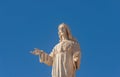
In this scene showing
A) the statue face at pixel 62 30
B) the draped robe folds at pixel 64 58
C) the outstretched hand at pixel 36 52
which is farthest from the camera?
the statue face at pixel 62 30

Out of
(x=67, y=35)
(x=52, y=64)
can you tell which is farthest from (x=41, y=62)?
(x=67, y=35)

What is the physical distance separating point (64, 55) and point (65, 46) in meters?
→ 0.52

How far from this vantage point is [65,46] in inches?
893

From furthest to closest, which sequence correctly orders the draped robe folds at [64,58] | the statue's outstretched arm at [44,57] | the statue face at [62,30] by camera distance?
the statue face at [62,30] < the statue's outstretched arm at [44,57] < the draped robe folds at [64,58]

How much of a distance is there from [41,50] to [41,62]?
644mm

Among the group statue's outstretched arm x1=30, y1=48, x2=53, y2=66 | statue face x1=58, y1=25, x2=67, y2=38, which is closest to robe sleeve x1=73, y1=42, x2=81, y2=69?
statue face x1=58, y1=25, x2=67, y2=38

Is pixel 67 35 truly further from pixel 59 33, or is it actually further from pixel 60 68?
pixel 60 68

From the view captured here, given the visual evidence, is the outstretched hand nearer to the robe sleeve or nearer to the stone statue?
the stone statue

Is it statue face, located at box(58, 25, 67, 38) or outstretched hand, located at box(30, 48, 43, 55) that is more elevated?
statue face, located at box(58, 25, 67, 38)

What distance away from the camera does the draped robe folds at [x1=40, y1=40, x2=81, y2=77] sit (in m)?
22.1

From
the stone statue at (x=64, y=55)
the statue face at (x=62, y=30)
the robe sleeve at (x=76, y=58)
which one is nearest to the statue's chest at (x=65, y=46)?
the stone statue at (x=64, y=55)

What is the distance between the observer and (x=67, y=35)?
2331 cm

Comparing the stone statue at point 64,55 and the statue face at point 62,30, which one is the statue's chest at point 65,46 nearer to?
the stone statue at point 64,55

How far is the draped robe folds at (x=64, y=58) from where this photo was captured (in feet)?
72.6
